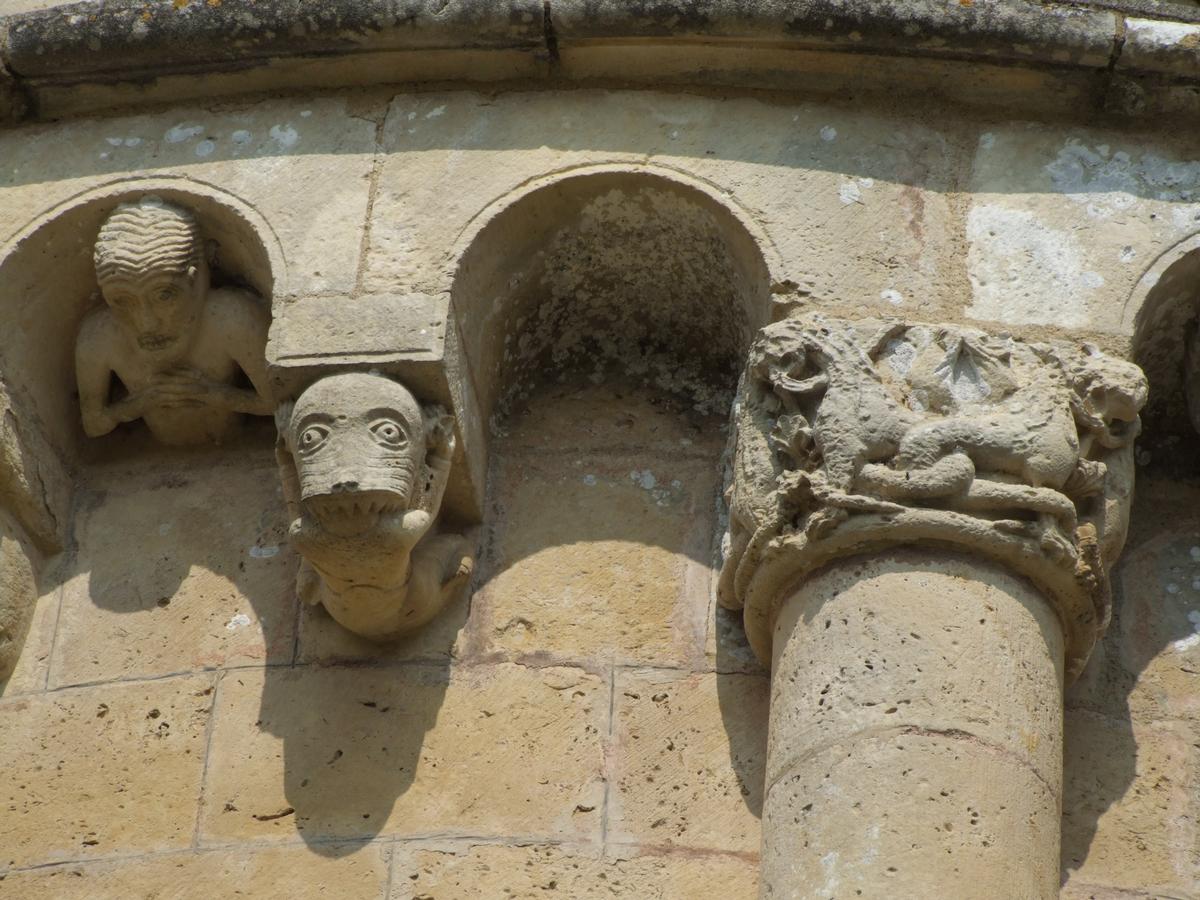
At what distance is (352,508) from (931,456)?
4.40 feet

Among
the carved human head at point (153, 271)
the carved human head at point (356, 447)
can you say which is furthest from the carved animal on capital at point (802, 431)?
the carved human head at point (153, 271)

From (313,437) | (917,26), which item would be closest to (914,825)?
(313,437)

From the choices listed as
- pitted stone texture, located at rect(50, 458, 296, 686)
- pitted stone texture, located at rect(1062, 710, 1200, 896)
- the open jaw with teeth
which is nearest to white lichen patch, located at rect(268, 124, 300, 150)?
pitted stone texture, located at rect(50, 458, 296, 686)

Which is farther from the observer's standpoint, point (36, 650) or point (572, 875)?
point (36, 650)

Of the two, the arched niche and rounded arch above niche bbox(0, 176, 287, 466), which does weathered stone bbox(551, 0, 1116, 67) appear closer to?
the arched niche

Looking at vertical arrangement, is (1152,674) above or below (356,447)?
below

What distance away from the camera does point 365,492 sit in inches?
213

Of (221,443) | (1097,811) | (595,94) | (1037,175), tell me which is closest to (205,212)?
(221,443)

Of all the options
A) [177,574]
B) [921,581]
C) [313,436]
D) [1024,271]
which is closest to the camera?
[921,581]

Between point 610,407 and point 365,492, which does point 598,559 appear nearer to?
point 610,407

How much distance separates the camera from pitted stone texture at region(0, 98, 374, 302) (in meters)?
6.00

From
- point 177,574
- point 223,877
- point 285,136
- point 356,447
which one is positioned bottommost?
point 223,877

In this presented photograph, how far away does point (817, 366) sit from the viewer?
5516mm

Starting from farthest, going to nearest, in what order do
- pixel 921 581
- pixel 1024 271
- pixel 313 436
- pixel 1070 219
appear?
pixel 1070 219
pixel 1024 271
pixel 313 436
pixel 921 581
